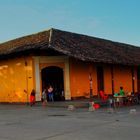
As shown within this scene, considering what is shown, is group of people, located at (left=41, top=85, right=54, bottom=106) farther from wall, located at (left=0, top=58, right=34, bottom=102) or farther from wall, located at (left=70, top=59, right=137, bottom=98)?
wall, located at (left=70, top=59, right=137, bottom=98)

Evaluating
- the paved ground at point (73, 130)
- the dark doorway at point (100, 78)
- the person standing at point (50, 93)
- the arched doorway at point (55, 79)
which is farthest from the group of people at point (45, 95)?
the paved ground at point (73, 130)

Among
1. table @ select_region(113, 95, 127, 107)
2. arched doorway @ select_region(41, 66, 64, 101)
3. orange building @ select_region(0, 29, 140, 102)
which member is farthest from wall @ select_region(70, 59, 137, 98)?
table @ select_region(113, 95, 127, 107)

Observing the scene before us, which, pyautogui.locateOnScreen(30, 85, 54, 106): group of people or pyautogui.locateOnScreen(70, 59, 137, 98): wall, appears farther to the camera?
pyautogui.locateOnScreen(70, 59, 137, 98): wall

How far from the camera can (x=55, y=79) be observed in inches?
1095

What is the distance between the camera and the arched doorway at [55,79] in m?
27.2

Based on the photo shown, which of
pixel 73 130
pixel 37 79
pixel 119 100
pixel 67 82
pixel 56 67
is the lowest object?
pixel 73 130

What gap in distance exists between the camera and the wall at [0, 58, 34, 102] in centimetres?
2667

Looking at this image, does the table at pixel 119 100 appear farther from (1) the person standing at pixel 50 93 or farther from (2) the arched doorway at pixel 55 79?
(1) the person standing at pixel 50 93

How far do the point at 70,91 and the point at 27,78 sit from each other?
310 cm


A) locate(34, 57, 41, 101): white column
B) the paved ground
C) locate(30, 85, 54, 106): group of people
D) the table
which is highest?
locate(34, 57, 41, 101): white column

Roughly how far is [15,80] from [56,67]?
320 centimetres

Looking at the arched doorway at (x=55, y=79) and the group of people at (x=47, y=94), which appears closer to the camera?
the group of people at (x=47, y=94)

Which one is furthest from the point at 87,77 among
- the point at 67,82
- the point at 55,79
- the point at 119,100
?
the point at 119,100

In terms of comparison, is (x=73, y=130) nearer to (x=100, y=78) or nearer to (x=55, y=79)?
(x=55, y=79)
